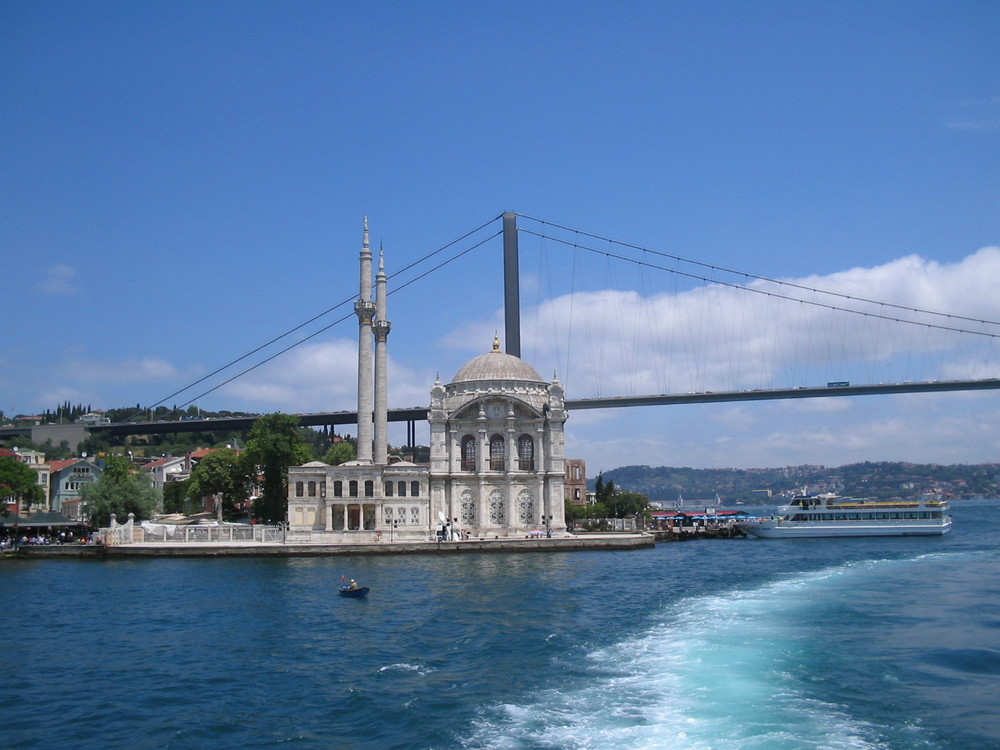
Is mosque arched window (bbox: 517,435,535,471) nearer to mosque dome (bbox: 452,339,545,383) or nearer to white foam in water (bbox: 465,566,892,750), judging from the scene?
mosque dome (bbox: 452,339,545,383)

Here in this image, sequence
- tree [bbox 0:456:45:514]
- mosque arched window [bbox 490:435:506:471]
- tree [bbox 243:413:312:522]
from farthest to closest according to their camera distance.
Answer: tree [bbox 243:413:312:522]
mosque arched window [bbox 490:435:506:471]
tree [bbox 0:456:45:514]

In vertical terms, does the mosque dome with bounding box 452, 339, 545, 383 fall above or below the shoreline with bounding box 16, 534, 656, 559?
above

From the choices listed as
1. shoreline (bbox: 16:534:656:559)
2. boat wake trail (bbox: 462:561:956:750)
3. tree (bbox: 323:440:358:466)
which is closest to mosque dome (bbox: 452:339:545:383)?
shoreline (bbox: 16:534:656:559)

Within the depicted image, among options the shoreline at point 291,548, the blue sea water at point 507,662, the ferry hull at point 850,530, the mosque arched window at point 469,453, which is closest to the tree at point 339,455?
the mosque arched window at point 469,453

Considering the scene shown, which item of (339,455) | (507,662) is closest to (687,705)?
(507,662)

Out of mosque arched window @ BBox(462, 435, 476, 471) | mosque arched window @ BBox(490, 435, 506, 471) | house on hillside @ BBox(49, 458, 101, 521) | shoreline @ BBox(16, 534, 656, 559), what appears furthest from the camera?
house on hillside @ BBox(49, 458, 101, 521)

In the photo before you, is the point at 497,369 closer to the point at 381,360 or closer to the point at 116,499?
the point at 381,360

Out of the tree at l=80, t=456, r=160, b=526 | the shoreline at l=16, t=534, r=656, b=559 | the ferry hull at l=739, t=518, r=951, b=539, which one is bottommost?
the ferry hull at l=739, t=518, r=951, b=539

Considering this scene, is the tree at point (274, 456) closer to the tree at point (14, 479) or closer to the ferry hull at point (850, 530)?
the tree at point (14, 479)

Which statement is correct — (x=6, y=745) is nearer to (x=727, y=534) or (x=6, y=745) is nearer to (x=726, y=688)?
(x=726, y=688)
